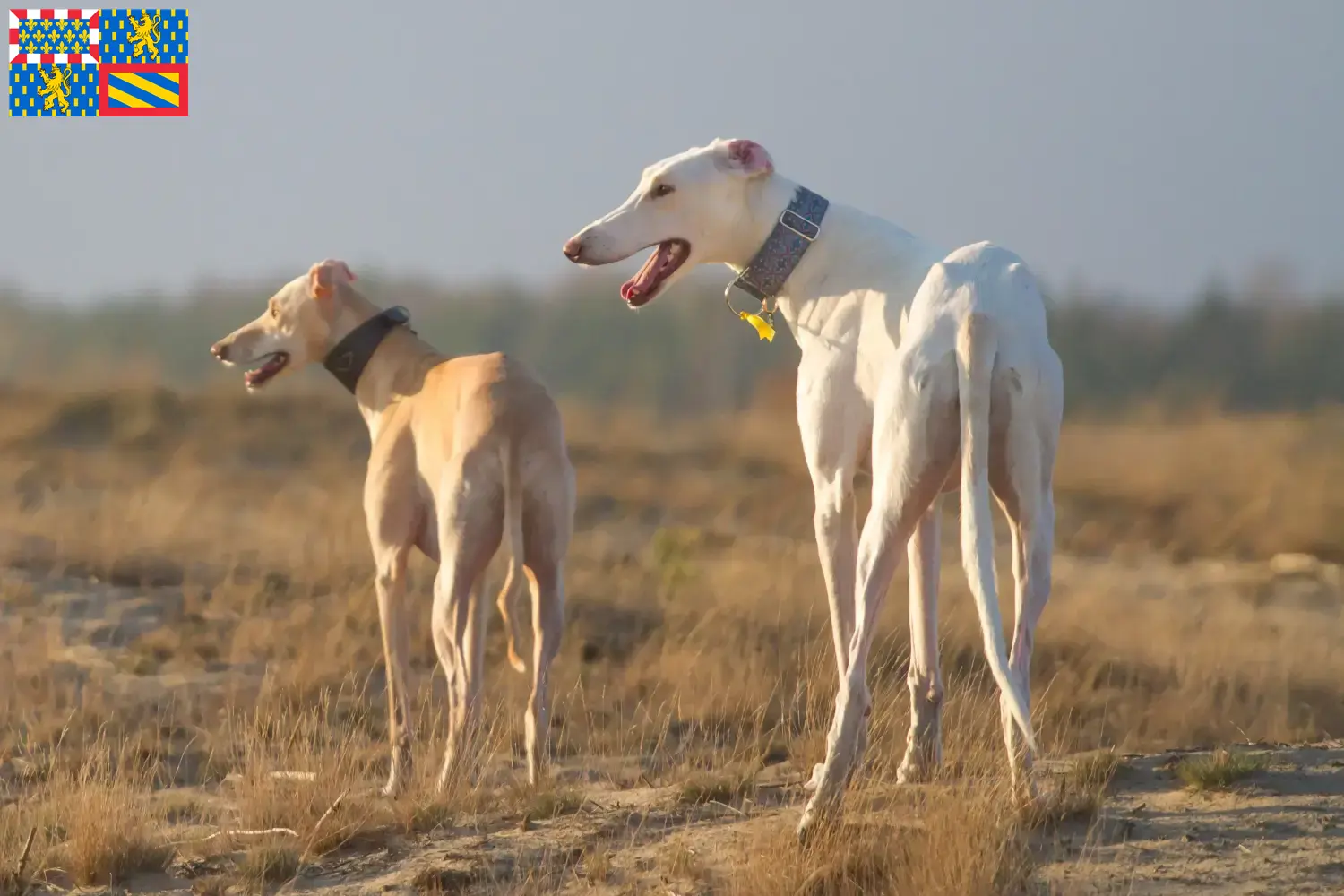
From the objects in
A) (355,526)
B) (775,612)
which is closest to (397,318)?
(775,612)

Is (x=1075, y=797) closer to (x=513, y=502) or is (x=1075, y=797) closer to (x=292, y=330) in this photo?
(x=513, y=502)

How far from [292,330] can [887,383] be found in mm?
4790

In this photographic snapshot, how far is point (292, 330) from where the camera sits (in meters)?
9.05

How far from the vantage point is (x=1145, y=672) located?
481 inches

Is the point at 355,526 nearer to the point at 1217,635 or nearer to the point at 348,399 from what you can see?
the point at 1217,635

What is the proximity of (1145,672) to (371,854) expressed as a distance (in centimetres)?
777

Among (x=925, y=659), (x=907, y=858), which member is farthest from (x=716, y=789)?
(x=907, y=858)

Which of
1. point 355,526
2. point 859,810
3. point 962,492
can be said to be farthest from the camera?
point 355,526

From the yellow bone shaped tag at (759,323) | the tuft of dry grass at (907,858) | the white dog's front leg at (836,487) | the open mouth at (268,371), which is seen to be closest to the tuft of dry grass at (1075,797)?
the tuft of dry grass at (907,858)

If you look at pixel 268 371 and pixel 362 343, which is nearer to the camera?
pixel 362 343

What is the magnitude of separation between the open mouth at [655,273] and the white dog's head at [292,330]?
300 cm

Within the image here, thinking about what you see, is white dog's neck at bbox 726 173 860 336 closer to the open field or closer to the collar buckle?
the collar buckle

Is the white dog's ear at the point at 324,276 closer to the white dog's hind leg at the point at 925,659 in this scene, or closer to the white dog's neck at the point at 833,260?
the white dog's neck at the point at 833,260

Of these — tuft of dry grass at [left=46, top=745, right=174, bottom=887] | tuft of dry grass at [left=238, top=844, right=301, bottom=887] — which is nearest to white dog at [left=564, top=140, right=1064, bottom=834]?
tuft of dry grass at [left=238, top=844, right=301, bottom=887]
